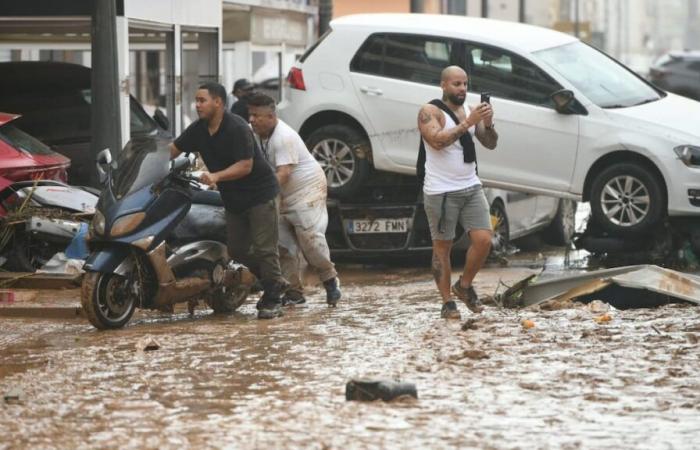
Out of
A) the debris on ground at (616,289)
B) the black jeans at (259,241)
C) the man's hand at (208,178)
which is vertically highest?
the man's hand at (208,178)

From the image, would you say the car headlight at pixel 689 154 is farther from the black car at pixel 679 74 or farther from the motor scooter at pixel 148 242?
the black car at pixel 679 74

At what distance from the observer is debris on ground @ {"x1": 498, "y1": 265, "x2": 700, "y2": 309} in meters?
11.5

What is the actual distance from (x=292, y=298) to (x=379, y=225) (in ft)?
10.2

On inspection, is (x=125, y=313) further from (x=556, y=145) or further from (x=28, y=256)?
(x=556, y=145)

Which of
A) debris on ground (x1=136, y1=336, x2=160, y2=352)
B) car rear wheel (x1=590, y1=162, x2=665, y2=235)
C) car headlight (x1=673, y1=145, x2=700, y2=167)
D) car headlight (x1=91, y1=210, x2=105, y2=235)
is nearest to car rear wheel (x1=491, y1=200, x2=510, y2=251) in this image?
car rear wheel (x1=590, y1=162, x2=665, y2=235)

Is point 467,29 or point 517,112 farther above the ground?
Result: point 467,29

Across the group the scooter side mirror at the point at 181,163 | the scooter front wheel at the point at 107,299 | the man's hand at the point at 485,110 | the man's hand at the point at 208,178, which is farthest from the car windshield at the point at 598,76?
the scooter front wheel at the point at 107,299

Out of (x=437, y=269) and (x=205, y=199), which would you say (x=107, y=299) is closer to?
(x=205, y=199)

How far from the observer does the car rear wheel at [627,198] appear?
49.5ft

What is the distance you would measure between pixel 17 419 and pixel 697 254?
886cm

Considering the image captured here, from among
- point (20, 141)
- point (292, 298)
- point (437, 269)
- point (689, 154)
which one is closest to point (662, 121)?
point (689, 154)

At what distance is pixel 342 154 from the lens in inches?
632

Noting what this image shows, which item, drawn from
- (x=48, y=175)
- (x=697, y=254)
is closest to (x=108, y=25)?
(x=48, y=175)

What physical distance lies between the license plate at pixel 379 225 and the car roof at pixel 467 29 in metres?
1.85
